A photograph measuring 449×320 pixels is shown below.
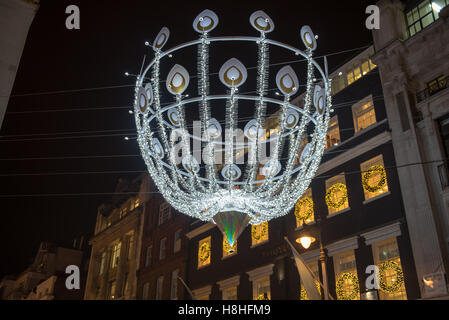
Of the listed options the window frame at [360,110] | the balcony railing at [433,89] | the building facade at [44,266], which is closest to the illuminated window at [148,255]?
the window frame at [360,110]

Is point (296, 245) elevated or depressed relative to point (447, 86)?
depressed

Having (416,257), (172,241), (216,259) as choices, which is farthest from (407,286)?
(172,241)

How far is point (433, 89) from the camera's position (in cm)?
2052

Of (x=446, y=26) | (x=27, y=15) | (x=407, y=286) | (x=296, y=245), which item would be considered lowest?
(x=407, y=286)

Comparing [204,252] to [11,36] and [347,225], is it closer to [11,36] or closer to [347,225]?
[347,225]

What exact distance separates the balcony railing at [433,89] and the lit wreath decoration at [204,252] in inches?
708

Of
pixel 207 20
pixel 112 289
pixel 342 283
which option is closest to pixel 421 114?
pixel 342 283

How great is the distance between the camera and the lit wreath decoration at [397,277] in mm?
18094

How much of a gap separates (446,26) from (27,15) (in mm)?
18302

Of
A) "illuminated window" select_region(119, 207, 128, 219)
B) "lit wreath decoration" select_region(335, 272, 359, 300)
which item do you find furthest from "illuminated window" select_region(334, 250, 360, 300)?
"illuminated window" select_region(119, 207, 128, 219)

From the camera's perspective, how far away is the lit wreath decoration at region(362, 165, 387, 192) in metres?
20.5

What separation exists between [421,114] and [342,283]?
9.04 meters
